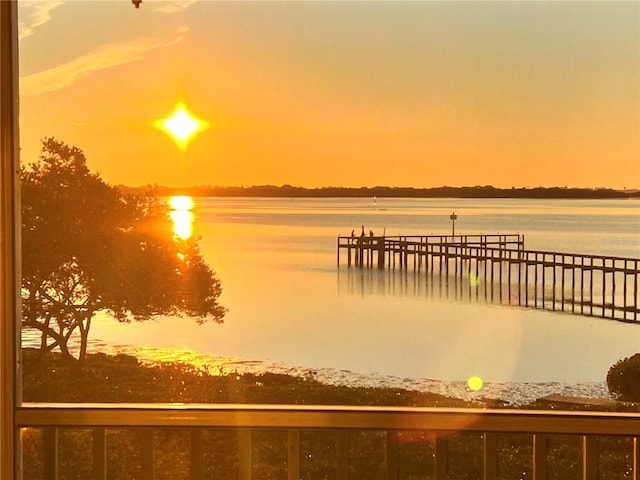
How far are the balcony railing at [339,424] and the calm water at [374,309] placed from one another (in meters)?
0.80

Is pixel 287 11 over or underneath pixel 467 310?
over

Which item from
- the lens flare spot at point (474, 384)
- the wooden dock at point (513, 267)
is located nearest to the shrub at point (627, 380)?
the wooden dock at point (513, 267)

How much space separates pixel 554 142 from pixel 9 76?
74.4 inches

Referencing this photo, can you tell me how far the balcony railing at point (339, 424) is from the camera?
167 cm

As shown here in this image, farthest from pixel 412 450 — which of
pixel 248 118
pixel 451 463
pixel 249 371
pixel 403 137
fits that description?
pixel 248 118

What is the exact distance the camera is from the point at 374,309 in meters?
2.92

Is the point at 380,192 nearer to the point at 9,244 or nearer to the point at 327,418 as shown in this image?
the point at 327,418

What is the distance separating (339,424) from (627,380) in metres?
1.28

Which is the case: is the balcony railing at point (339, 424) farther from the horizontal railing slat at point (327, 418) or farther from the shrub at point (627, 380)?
the shrub at point (627, 380)

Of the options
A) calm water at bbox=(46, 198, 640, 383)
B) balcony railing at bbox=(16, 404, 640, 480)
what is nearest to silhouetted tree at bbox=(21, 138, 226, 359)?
calm water at bbox=(46, 198, 640, 383)

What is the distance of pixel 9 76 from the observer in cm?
171

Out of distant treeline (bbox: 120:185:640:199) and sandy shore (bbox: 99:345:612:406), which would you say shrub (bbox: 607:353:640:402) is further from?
distant treeline (bbox: 120:185:640:199)

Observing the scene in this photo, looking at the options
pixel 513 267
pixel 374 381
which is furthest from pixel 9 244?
pixel 513 267

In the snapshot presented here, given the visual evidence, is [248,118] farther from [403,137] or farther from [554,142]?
[554,142]
